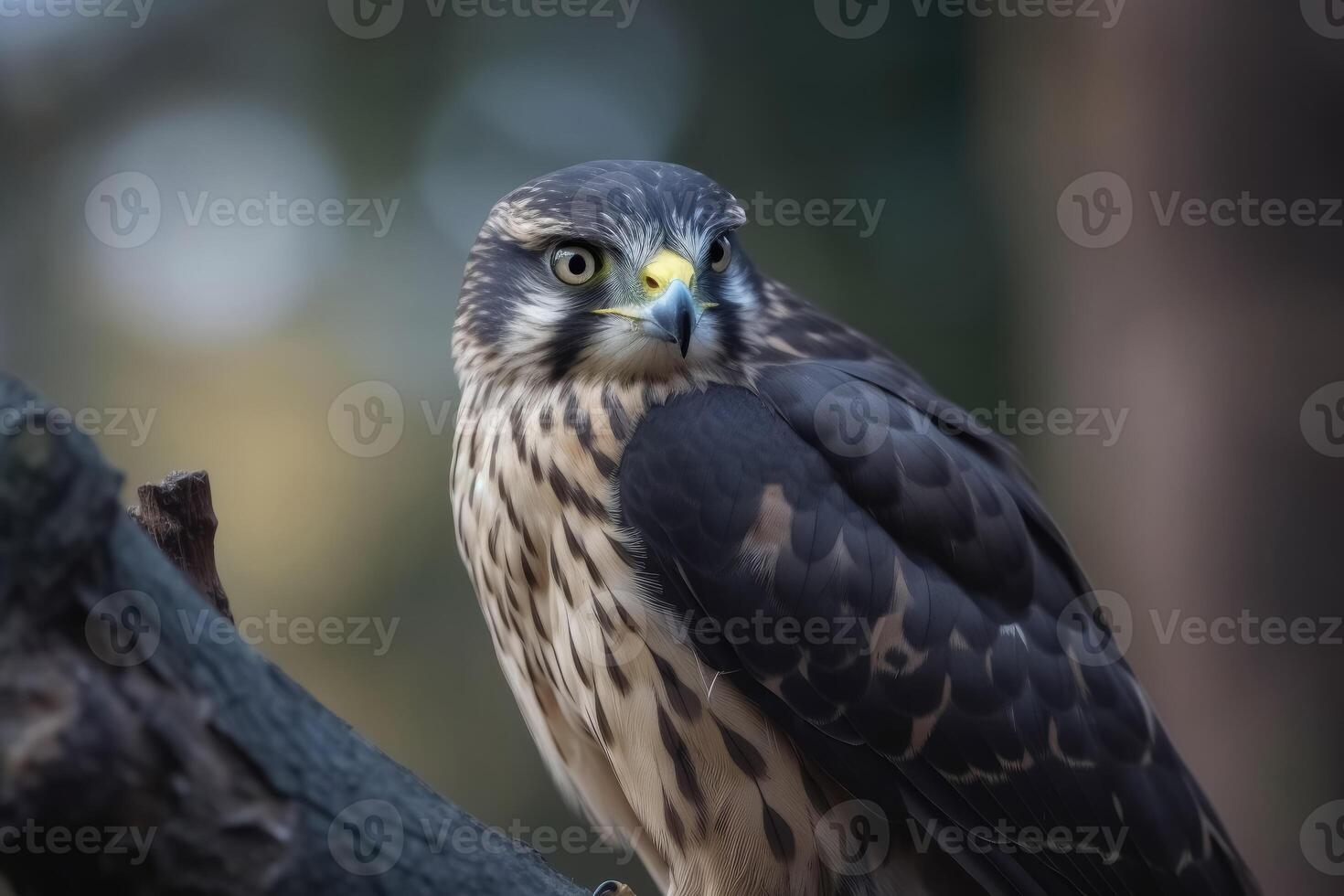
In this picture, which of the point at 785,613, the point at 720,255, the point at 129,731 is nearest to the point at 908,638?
the point at 785,613

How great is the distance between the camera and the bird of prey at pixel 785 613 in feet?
9.39

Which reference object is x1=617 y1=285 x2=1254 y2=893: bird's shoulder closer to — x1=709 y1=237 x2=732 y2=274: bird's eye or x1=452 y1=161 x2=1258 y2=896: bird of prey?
x1=452 y1=161 x2=1258 y2=896: bird of prey

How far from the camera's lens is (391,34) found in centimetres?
756

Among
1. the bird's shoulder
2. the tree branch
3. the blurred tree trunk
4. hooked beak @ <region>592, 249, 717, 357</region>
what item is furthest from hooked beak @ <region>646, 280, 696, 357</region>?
the blurred tree trunk

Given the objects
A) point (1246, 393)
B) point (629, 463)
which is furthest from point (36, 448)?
point (1246, 393)

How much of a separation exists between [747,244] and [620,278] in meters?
4.25

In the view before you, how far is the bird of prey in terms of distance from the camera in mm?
2863

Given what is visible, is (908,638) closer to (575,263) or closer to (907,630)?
(907,630)

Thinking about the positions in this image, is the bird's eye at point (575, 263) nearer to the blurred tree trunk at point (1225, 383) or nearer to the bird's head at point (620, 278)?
the bird's head at point (620, 278)

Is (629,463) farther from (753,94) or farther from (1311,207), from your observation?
(753,94)

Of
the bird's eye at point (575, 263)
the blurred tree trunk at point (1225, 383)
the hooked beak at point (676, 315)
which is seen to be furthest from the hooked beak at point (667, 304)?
the blurred tree trunk at point (1225, 383)

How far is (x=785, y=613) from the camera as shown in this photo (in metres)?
2.83

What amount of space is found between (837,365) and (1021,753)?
46.1 inches

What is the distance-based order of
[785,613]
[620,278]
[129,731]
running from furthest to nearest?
[620,278] → [785,613] → [129,731]
